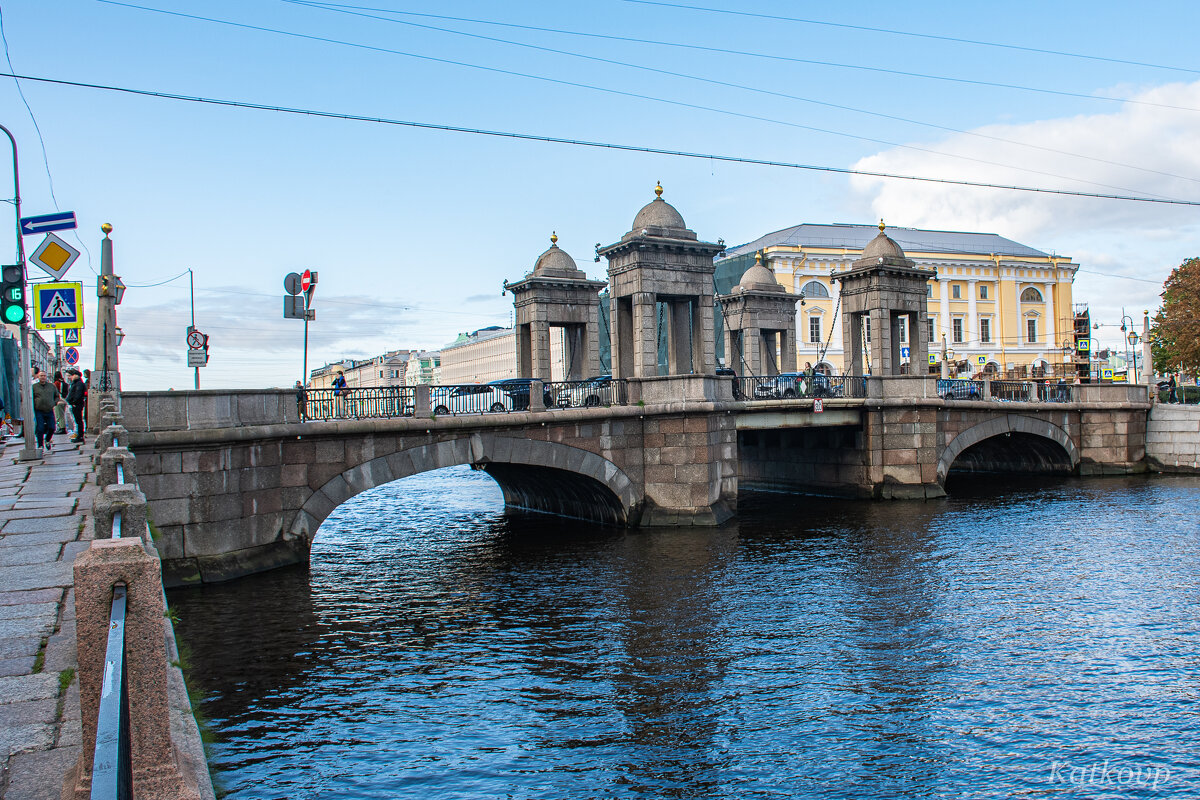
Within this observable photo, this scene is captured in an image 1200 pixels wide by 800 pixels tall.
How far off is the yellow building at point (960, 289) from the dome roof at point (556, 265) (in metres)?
31.1

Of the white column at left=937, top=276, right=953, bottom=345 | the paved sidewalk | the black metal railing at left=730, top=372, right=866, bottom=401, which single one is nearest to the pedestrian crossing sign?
the paved sidewalk

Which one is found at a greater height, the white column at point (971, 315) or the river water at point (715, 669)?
the white column at point (971, 315)

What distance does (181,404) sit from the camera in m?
18.3

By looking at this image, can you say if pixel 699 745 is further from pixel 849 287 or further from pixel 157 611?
pixel 849 287

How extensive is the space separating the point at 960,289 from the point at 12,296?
66.0 meters

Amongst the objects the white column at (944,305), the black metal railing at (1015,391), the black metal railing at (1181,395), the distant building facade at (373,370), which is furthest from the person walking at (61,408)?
the distant building facade at (373,370)

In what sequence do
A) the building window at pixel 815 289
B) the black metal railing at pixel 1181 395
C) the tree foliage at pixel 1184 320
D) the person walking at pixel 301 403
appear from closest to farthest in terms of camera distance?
the person walking at pixel 301 403 → the black metal railing at pixel 1181 395 → the tree foliage at pixel 1184 320 → the building window at pixel 815 289

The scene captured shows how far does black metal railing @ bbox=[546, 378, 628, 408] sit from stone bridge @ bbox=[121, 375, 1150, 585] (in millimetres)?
666

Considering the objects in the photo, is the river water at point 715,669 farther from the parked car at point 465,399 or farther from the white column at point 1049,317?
the white column at point 1049,317

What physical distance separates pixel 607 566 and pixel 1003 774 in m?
12.5

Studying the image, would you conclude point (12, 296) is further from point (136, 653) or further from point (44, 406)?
point (136, 653)

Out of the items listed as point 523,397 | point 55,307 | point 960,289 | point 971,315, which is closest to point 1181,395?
point 971,315

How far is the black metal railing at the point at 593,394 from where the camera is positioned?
2691cm

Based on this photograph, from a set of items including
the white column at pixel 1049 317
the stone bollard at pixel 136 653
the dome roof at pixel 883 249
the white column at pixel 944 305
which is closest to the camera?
the stone bollard at pixel 136 653
